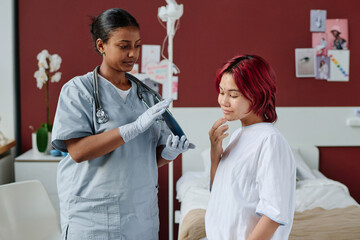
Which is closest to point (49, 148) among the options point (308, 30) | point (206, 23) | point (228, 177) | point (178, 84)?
point (178, 84)

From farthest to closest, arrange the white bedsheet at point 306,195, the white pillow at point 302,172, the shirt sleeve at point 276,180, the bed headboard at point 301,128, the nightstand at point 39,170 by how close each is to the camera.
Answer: the bed headboard at point 301,128, the white pillow at point 302,172, the nightstand at point 39,170, the white bedsheet at point 306,195, the shirt sleeve at point 276,180

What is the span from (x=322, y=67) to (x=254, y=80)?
2.24m

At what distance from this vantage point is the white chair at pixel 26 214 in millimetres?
1650

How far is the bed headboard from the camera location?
3020 millimetres

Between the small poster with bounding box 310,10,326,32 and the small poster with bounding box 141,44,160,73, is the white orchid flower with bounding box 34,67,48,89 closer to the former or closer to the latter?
the small poster with bounding box 141,44,160,73

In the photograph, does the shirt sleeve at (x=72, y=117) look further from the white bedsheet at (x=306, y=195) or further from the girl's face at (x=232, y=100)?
the white bedsheet at (x=306, y=195)

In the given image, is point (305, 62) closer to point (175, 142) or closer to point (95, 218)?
point (175, 142)

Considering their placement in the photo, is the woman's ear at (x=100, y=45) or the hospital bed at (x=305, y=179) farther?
the hospital bed at (x=305, y=179)

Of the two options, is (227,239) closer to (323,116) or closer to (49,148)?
(49,148)

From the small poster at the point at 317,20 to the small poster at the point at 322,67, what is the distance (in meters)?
0.23

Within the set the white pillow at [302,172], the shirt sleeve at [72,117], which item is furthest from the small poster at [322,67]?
the shirt sleeve at [72,117]

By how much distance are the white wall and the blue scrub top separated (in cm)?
177

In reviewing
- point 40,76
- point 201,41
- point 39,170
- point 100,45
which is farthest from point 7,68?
point 100,45

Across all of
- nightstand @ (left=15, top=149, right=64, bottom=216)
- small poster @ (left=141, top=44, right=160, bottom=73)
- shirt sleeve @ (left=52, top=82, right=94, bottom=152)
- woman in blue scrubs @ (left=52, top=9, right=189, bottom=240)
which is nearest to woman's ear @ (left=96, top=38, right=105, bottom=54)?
woman in blue scrubs @ (left=52, top=9, right=189, bottom=240)
